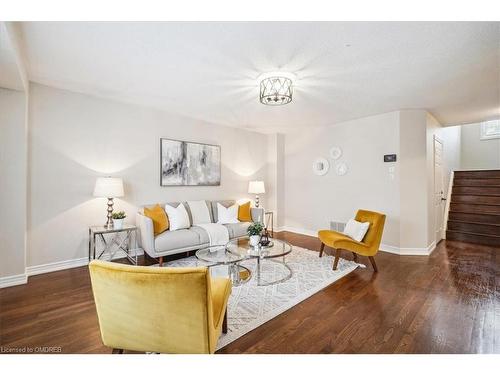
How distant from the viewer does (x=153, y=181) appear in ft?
13.0

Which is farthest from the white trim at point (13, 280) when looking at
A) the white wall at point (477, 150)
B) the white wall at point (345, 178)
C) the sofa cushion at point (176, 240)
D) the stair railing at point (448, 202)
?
the white wall at point (477, 150)

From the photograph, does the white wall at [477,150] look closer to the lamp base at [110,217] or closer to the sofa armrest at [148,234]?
the sofa armrest at [148,234]

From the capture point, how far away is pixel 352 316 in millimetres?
2094

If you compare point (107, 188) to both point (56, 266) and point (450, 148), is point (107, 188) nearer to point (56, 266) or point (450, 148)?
point (56, 266)

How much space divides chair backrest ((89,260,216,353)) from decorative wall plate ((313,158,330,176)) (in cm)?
431

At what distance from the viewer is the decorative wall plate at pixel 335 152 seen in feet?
15.6

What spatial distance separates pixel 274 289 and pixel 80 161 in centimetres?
309

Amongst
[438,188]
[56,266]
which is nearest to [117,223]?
[56,266]

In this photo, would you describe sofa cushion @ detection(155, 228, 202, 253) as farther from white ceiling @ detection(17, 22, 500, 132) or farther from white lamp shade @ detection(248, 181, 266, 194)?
white ceiling @ detection(17, 22, 500, 132)

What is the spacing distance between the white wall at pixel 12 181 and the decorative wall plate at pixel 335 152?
4.82 metres

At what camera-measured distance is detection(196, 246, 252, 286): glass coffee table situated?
2.58 m
